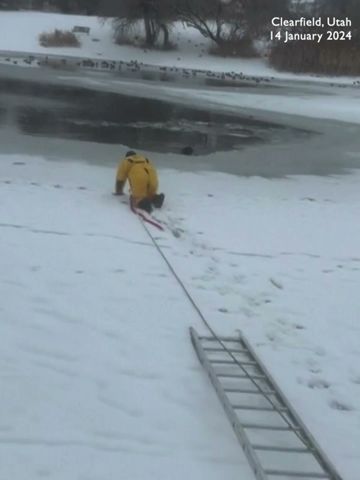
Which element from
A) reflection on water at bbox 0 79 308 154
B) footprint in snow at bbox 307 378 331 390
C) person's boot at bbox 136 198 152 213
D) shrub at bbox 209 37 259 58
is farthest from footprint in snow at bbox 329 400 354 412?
shrub at bbox 209 37 259 58

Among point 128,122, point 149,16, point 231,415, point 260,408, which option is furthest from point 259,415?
point 149,16

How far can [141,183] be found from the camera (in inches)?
385

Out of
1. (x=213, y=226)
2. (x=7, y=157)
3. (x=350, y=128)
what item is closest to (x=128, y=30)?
(x=350, y=128)

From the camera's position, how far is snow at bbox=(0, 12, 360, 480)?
404 cm

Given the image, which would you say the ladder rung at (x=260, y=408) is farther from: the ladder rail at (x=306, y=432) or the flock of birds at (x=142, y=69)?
the flock of birds at (x=142, y=69)

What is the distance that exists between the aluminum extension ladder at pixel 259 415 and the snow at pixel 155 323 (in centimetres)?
10

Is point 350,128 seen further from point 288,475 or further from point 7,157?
point 288,475

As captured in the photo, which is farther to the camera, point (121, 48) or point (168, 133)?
point (121, 48)

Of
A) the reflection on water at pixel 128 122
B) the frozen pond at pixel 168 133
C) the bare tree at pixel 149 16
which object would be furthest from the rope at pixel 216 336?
the bare tree at pixel 149 16

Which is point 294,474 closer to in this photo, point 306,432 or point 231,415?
point 306,432

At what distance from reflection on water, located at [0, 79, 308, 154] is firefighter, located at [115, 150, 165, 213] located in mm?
5196

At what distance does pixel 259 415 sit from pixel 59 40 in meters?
48.1

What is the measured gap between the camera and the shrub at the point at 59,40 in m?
49.7

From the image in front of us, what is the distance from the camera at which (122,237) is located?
8.29m
